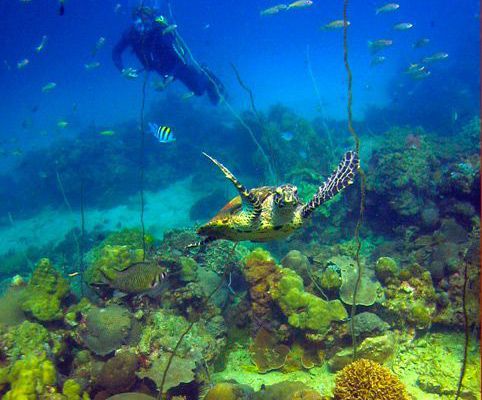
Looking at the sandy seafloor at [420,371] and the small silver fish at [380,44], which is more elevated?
the small silver fish at [380,44]

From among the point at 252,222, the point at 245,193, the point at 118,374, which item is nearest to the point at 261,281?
the point at 252,222

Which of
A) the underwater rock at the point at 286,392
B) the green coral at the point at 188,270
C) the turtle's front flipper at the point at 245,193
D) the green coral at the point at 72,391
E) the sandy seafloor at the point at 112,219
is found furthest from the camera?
the sandy seafloor at the point at 112,219

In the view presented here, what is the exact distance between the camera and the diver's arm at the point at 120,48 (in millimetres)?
11375

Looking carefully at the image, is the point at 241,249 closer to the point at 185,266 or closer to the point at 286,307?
the point at 185,266

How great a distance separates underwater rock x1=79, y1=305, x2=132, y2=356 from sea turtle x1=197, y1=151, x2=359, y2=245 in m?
1.93

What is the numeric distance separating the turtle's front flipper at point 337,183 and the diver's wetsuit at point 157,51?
873cm

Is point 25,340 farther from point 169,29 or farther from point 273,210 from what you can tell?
point 169,29

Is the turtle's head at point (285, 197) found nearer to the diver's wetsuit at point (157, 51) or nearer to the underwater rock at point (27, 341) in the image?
the underwater rock at point (27, 341)

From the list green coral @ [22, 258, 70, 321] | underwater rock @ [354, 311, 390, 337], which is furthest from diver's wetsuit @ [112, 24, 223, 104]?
underwater rock @ [354, 311, 390, 337]

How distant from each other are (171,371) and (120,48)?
11.3m

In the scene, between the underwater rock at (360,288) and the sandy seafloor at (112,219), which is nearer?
the underwater rock at (360,288)

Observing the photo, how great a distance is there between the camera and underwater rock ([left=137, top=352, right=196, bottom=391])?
159 inches

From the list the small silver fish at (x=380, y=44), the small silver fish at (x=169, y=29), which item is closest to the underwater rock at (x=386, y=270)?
the small silver fish at (x=169, y=29)

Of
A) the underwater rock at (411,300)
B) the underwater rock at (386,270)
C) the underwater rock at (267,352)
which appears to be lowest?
the underwater rock at (267,352)
